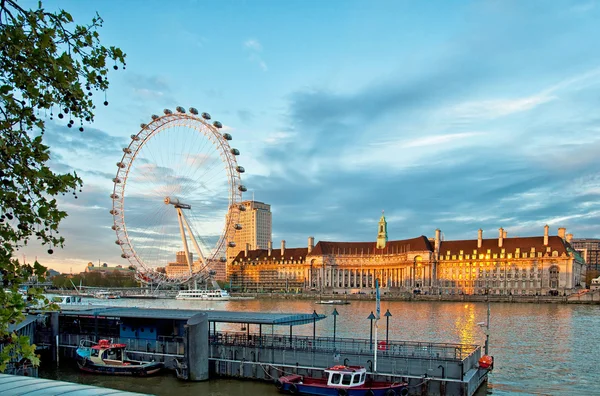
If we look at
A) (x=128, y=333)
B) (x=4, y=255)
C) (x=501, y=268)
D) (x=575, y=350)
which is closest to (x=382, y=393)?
(x=128, y=333)

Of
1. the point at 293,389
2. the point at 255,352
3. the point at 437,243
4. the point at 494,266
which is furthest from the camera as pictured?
the point at 437,243

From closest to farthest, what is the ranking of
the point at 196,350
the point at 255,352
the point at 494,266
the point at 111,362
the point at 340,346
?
the point at 196,350, the point at 255,352, the point at 111,362, the point at 340,346, the point at 494,266

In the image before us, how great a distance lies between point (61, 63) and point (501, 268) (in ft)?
592

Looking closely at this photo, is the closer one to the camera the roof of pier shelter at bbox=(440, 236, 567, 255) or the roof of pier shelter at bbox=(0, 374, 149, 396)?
the roof of pier shelter at bbox=(0, 374, 149, 396)

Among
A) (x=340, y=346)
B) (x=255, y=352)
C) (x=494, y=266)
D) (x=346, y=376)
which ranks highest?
(x=346, y=376)

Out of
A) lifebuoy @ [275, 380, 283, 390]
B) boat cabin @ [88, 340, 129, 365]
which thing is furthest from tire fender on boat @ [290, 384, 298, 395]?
boat cabin @ [88, 340, 129, 365]

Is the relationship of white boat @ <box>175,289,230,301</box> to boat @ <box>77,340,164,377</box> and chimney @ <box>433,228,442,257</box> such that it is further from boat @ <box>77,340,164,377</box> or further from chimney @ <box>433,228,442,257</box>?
boat @ <box>77,340,164,377</box>

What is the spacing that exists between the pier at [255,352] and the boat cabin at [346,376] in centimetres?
134

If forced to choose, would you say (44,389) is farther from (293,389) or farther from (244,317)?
(244,317)

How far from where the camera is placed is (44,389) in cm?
1117

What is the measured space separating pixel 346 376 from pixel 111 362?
18.3 metres

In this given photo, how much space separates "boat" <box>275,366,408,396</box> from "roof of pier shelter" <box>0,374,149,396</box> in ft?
72.4

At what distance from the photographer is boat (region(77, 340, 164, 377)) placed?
38.7 metres

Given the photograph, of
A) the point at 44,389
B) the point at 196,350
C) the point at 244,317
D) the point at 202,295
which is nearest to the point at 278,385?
the point at 196,350
